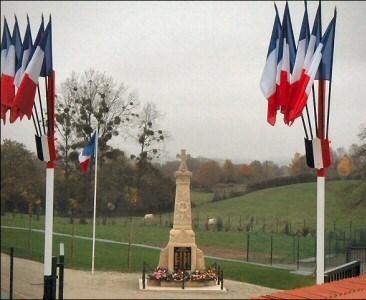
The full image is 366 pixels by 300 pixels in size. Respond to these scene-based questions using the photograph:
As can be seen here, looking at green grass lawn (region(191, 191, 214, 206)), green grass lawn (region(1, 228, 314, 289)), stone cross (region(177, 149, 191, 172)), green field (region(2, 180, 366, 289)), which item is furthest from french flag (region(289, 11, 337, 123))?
green grass lawn (region(191, 191, 214, 206))

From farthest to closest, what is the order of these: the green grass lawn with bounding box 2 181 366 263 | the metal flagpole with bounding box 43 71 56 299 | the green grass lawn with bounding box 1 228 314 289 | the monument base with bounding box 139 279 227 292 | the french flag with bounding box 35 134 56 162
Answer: the green grass lawn with bounding box 2 181 366 263 < the green grass lawn with bounding box 1 228 314 289 < the monument base with bounding box 139 279 227 292 < the french flag with bounding box 35 134 56 162 < the metal flagpole with bounding box 43 71 56 299

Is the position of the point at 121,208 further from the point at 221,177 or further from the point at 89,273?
the point at 221,177

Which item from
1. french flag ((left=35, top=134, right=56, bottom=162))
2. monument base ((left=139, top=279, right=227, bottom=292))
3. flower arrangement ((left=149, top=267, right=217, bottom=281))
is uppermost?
french flag ((left=35, top=134, right=56, bottom=162))

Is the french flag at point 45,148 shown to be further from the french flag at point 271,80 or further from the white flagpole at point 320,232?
the white flagpole at point 320,232

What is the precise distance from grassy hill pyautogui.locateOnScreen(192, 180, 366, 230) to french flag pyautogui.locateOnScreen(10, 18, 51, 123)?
4.99 m

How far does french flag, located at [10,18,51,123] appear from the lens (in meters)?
A: 4.62

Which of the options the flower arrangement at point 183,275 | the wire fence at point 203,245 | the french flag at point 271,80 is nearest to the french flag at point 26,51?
the french flag at point 271,80

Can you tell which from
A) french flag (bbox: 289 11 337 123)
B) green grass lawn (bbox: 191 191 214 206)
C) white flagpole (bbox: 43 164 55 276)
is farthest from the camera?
green grass lawn (bbox: 191 191 214 206)

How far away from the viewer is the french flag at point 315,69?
4.35 meters

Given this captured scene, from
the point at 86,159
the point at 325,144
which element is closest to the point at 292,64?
the point at 325,144

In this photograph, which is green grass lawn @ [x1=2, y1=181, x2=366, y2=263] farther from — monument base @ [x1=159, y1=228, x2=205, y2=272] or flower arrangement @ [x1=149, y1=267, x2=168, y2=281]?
flower arrangement @ [x1=149, y1=267, x2=168, y2=281]

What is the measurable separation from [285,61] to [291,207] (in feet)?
22.8

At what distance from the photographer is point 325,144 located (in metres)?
4.45

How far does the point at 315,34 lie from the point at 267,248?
6332 millimetres
